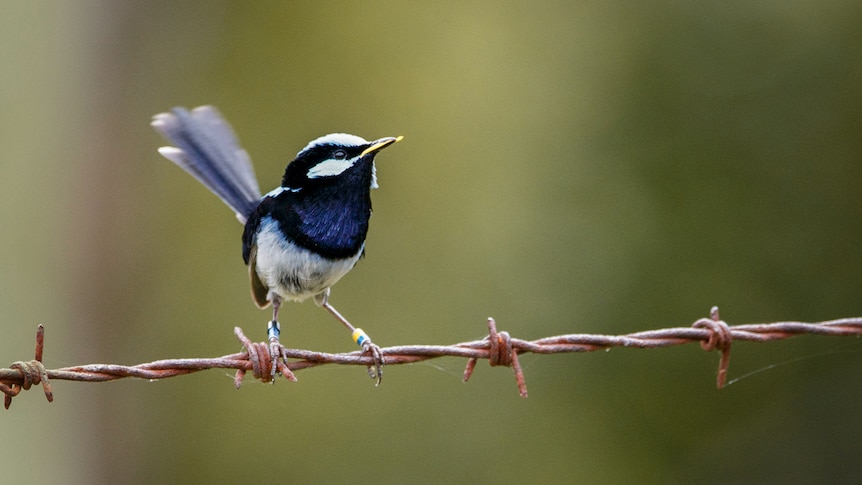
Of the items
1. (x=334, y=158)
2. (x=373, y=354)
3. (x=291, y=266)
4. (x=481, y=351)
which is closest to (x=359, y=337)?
(x=291, y=266)

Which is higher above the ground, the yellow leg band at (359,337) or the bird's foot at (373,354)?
the yellow leg band at (359,337)

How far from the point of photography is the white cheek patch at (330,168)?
3316mm

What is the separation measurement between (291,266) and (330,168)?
365 mm

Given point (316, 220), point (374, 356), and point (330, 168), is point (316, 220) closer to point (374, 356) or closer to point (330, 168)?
point (330, 168)

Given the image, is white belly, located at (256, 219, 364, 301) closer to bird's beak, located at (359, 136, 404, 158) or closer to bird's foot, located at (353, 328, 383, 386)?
bird's foot, located at (353, 328, 383, 386)

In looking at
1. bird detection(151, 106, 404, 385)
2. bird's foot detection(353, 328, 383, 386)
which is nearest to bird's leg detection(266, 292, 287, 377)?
bird detection(151, 106, 404, 385)

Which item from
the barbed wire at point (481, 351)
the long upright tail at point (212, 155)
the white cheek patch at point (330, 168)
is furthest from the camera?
the long upright tail at point (212, 155)

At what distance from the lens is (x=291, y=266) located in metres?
3.33

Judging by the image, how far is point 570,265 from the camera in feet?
20.6

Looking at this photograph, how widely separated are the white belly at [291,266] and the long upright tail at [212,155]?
0.49m

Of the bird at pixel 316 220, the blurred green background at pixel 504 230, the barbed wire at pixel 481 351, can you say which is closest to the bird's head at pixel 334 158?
the bird at pixel 316 220

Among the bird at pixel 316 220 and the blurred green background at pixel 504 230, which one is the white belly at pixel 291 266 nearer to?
the bird at pixel 316 220

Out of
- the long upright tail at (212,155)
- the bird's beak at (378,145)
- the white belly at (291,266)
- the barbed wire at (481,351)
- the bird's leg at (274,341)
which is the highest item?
the long upright tail at (212,155)

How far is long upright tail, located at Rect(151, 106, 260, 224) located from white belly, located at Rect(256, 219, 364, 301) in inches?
19.4
